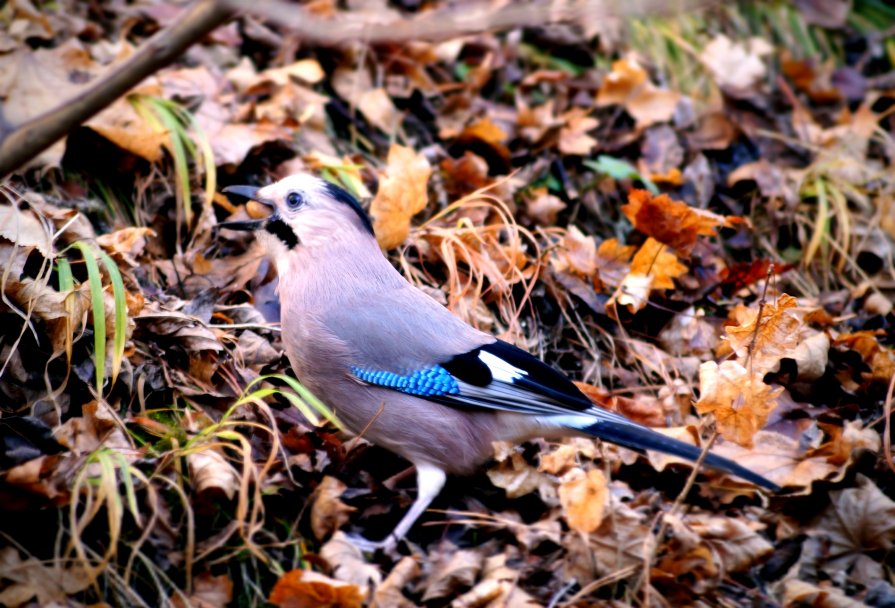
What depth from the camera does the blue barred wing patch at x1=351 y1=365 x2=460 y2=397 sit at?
9.70 ft

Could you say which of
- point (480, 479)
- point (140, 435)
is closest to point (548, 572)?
point (480, 479)

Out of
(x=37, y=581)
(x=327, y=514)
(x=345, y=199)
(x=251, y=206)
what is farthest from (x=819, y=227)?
(x=37, y=581)

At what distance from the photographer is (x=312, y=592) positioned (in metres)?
2.38

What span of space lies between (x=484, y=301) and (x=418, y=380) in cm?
84

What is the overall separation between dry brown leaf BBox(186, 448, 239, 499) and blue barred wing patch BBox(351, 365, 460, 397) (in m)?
0.53

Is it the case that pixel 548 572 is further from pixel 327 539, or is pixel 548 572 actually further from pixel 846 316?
pixel 846 316

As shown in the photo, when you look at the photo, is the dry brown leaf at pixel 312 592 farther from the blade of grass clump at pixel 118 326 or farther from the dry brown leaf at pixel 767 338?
the dry brown leaf at pixel 767 338

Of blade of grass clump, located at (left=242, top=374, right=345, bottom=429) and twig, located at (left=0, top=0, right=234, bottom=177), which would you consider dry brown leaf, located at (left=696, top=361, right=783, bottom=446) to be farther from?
twig, located at (left=0, top=0, right=234, bottom=177)

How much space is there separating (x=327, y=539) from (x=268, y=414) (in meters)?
0.40

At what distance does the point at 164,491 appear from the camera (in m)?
2.59

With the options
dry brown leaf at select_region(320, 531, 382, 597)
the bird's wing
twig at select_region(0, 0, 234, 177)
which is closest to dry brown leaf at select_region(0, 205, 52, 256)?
twig at select_region(0, 0, 234, 177)

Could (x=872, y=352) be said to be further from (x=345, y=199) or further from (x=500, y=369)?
(x=345, y=199)

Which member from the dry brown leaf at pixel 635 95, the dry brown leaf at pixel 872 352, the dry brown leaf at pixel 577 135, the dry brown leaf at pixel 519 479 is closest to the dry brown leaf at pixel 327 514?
the dry brown leaf at pixel 519 479

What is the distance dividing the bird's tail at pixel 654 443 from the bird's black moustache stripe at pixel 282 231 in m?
1.19
